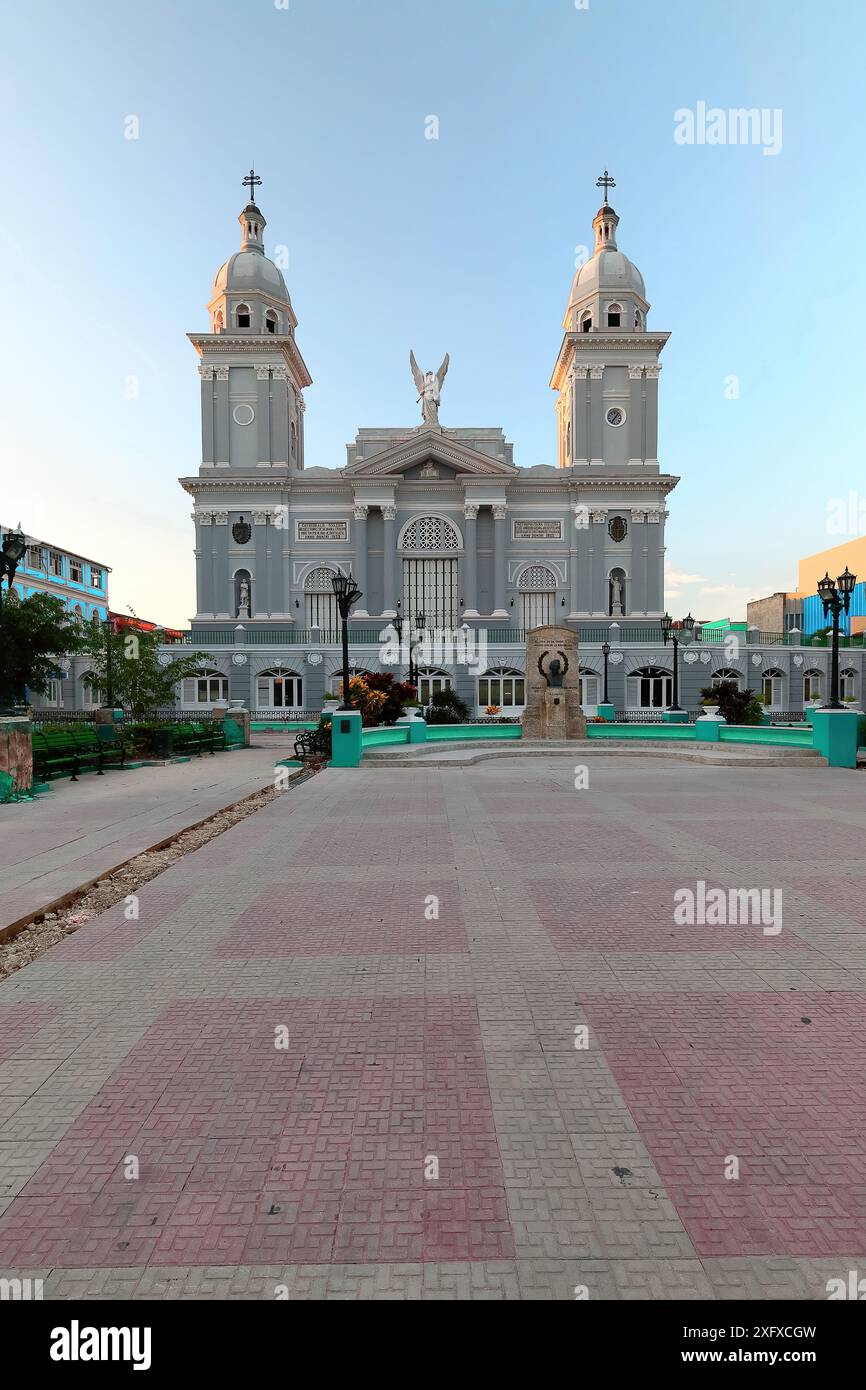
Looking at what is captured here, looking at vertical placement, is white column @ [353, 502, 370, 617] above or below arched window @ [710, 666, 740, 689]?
above

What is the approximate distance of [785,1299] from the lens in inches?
90.4

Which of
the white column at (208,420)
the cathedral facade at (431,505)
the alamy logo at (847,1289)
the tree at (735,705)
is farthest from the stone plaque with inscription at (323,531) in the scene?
the alamy logo at (847,1289)

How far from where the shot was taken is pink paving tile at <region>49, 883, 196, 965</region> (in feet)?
17.1

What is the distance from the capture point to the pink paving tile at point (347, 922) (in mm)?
5277

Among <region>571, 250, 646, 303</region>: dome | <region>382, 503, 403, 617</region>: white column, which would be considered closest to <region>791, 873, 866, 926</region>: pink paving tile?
<region>382, 503, 403, 617</region>: white column

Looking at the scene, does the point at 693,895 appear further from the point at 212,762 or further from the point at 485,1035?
the point at 212,762

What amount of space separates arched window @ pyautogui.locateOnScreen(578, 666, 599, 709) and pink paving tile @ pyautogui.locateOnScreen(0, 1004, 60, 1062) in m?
37.6

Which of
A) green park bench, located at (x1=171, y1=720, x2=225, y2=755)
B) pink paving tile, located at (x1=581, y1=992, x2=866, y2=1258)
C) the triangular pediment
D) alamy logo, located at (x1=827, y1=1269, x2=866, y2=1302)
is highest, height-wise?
the triangular pediment

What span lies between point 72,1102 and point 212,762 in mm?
16995

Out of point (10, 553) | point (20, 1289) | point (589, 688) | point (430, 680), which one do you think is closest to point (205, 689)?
point (430, 680)

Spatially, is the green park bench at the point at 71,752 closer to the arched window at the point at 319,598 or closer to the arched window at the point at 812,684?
the arched window at the point at 319,598

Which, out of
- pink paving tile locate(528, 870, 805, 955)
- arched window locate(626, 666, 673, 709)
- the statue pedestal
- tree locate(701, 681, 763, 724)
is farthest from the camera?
arched window locate(626, 666, 673, 709)

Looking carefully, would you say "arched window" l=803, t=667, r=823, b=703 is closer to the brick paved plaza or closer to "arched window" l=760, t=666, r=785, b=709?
"arched window" l=760, t=666, r=785, b=709
